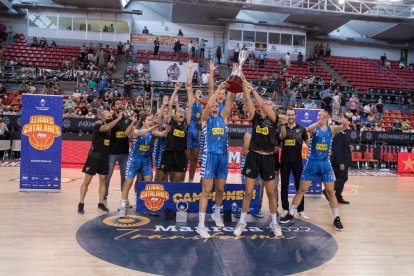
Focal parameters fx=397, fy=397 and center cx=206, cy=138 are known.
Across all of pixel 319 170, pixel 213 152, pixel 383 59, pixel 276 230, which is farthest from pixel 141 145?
pixel 383 59

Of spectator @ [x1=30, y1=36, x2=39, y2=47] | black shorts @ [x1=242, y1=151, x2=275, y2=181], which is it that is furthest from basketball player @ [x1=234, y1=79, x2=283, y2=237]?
spectator @ [x1=30, y1=36, x2=39, y2=47]

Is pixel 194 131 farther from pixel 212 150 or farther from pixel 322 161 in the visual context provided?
pixel 322 161

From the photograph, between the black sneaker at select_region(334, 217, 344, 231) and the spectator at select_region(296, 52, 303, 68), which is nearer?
the black sneaker at select_region(334, 217, 344, 231)

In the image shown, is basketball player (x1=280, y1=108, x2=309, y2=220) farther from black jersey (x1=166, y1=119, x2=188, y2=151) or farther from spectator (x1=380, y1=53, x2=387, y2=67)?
spectator (x1=380, y1=53, x2=387, y2=67)

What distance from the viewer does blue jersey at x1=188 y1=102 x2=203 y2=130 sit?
6.90 m

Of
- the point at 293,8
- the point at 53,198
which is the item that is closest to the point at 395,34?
the point at 293,8

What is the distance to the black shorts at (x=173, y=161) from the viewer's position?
6.45m

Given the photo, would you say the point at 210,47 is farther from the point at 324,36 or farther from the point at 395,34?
the point at 395,34

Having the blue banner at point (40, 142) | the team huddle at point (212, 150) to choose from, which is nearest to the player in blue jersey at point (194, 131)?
the team huddle at point (212, 150)

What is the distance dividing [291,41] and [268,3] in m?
5.82

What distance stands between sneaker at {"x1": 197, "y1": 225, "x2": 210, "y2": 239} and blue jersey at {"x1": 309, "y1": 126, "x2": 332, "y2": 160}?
6.80 ft

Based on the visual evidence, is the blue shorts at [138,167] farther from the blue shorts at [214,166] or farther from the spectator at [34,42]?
the spectator at [34,42]

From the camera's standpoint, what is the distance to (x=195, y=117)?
22.8 feet

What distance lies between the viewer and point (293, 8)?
20.9 meters
